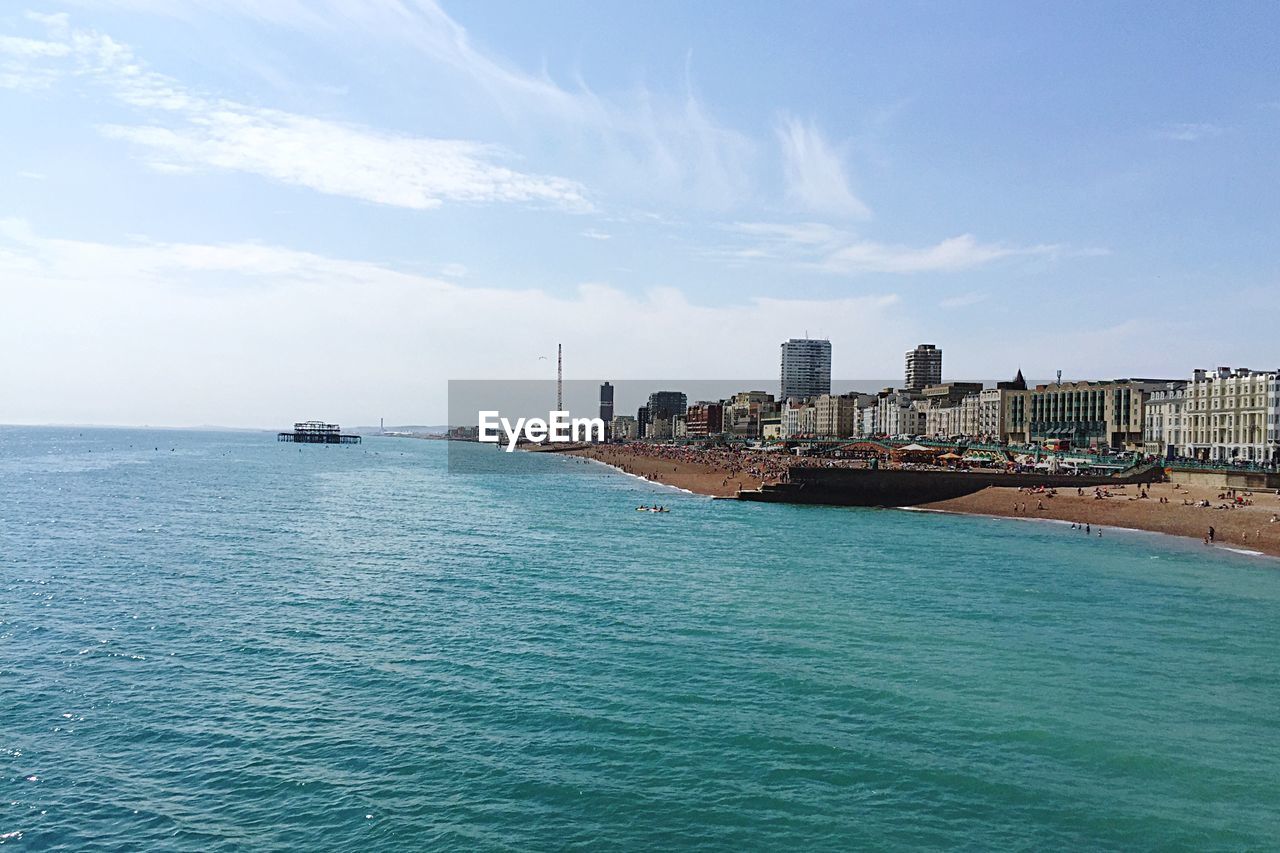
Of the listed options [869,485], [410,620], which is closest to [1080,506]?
[869,485]

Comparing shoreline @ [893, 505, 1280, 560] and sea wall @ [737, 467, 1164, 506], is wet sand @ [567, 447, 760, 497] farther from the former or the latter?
shoreline @ [893, 505, 1280, 560]

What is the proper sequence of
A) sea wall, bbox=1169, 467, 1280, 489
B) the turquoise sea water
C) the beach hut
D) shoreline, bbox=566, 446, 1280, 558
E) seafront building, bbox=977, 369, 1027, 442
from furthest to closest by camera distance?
seafront building, bbox=977, 369, 1027, 442 < the beach hut < sea wall, bbox=1169, 467, 1280, 489 < shoreline, bbox=566, 446, 1280, 558 < the turquoise sea water

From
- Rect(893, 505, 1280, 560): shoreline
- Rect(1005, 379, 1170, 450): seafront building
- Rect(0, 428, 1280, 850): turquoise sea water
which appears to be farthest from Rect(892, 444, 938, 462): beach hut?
Rect(0, 428, 1280, 850): turquoise sea water

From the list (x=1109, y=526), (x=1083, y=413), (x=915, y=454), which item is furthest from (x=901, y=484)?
(x=1083, y=413)

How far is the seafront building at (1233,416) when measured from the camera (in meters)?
98.4

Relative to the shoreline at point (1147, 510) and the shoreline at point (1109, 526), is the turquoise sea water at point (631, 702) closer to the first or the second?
the shoreline at point (1109, 526)

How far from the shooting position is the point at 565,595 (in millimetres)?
38938

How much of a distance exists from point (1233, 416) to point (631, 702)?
107819mm

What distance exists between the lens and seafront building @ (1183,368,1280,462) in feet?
323

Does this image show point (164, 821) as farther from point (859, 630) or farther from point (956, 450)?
point (956, 450)

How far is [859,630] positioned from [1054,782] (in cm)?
1327

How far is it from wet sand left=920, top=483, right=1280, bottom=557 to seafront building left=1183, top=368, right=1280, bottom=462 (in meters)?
21.6

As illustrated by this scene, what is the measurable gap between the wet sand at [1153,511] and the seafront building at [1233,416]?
850 inches

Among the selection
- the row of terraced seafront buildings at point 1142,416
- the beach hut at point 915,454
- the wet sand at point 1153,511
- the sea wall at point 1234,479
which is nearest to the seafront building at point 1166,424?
the row of terraced seafront buildings at point 1142,416
